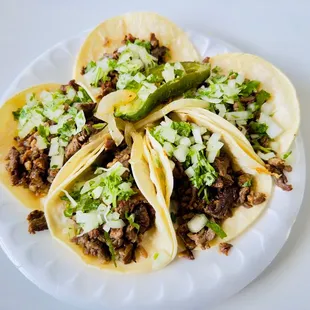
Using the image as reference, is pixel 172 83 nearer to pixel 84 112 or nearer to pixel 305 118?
pixel 84 112

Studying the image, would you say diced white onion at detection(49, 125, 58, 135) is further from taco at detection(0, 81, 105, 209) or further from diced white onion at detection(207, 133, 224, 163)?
diced white onion at detection(207, 133, 224, 163)

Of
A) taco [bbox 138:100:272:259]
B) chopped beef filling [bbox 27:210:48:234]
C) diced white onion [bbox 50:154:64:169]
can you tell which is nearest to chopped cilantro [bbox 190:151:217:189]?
taco [bbox 138:100:272:259]

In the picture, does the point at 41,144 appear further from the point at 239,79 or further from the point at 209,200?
the point at 239,79

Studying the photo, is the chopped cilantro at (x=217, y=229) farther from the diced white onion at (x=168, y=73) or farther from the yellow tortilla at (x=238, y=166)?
the diced white onion at (x=168, y=73)

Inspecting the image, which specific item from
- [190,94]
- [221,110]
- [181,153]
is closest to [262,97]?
[221,110]

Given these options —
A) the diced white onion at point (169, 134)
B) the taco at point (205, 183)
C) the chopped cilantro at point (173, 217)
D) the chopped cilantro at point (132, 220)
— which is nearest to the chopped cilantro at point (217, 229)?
the taco at point (205, 183)

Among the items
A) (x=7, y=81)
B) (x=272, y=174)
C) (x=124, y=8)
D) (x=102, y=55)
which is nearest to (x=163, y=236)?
(x=272, y=174)
